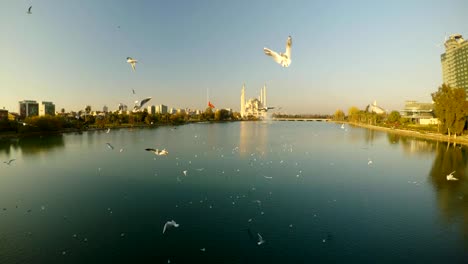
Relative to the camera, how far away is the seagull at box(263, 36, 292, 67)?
1106 centimetres

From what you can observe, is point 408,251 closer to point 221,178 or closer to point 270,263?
point 270,263

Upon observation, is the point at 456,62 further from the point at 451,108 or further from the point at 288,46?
the point at 288,46

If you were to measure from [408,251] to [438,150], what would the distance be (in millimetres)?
31525

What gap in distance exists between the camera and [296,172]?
80.8 feet

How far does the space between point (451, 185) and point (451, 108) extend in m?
28.1

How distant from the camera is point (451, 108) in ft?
143

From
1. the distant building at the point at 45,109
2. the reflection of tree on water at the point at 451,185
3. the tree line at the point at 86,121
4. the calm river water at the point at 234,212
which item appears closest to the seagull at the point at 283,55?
the calm river water at the point at 234,212

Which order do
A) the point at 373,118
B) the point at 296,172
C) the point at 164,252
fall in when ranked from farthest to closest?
the point at 373,118, the point at 296,172, the point at 164,252

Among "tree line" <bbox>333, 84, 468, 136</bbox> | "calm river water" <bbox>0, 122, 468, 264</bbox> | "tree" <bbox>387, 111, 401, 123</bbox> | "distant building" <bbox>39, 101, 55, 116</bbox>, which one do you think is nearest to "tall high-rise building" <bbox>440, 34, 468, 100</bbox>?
"tree" <bbox>387, 111, 401, 123</bbox>

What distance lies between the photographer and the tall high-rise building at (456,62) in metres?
101

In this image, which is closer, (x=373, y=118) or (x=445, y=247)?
(x=445, y=247)

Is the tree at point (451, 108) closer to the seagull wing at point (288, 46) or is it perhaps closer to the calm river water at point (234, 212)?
the calm river water at point (234, 212)

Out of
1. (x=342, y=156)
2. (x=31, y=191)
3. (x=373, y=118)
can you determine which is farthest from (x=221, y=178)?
(x=373, y=118)

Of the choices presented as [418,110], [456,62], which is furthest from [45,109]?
[456,62]
